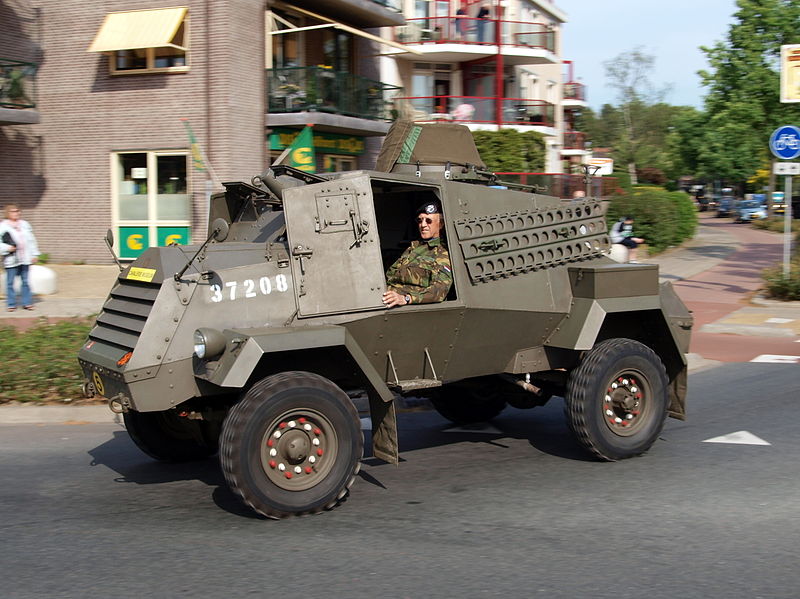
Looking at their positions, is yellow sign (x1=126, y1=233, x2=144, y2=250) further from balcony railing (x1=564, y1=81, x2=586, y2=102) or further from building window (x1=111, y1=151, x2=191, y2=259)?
Result: balcony railing (x1=564, y1=81, x2=586, y2=102)

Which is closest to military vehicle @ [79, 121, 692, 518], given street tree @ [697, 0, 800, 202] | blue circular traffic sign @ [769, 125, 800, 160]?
blue circular traffic sign @ [769, 125, 800, 160]

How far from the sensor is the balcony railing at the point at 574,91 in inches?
1900

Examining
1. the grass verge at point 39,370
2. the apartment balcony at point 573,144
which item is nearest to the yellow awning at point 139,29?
the grass verge at point 39,370

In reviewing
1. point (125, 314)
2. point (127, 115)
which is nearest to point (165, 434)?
point (125, 314)

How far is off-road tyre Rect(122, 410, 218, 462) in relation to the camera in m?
6.65

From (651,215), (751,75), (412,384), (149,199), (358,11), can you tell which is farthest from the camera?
(651,215)

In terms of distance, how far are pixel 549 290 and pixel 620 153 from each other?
5370cm

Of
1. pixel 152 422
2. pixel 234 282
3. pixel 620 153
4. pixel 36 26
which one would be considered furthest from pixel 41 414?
pixel 620 153

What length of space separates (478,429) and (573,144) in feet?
120

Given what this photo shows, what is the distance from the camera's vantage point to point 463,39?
31891mm

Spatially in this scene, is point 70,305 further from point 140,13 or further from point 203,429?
point 203,429

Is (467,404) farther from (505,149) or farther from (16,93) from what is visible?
(505,149)

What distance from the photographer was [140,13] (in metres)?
20.8

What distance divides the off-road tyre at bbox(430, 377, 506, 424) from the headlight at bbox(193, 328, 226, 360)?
9.96 feet
